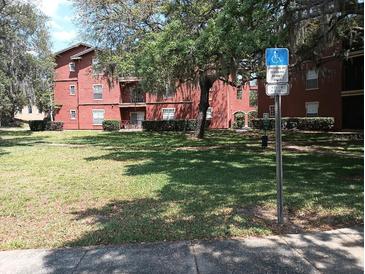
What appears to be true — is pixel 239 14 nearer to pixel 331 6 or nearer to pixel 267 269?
pixel 331 6

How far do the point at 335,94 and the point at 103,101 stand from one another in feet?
77.1

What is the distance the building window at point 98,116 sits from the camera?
4459 centimetres

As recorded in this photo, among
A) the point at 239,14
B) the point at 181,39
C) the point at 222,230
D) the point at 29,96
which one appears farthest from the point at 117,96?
the point at 222,230

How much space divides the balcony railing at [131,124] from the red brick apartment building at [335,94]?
639 inches

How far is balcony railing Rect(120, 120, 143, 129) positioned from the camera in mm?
44125

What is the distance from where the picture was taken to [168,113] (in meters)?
42.2

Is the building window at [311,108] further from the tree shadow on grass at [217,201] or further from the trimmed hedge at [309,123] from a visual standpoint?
the tree shadow on grass at [217,201]

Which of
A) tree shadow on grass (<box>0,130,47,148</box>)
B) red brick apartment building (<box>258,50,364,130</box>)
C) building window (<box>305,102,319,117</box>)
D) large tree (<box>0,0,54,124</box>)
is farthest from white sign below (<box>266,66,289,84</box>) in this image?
building window (<box>305,102,319,117</box>)

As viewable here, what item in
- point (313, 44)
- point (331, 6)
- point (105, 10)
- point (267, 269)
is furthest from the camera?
point (105, 10)

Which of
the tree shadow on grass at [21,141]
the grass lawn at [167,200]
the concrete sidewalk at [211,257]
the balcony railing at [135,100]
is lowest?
the concrete sidewalk at [211,257]

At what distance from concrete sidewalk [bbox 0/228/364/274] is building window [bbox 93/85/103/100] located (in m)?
40.5

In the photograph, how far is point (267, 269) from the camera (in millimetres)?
4262

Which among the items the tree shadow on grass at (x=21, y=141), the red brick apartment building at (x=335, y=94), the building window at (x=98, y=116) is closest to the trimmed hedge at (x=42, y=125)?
the building window at (x=98, y=116)

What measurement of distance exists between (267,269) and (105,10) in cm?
2044
